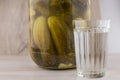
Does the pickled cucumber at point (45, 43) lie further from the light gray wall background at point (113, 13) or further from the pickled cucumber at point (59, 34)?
the light gray wall background at point (113, 13)

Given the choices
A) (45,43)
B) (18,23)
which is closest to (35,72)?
(45,43)

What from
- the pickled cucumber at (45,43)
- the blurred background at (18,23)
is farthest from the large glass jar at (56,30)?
the blurred background at (18,23)

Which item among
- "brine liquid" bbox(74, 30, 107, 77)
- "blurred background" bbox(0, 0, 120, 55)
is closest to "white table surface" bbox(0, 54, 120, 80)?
"brine liquid" bbox(74, 30, 107, 77)

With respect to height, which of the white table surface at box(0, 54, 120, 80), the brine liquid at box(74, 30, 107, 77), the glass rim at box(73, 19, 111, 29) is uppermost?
the glass rim at box(73, 19, 111, 29)

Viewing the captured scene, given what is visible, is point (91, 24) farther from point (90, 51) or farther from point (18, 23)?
point (18, 23)

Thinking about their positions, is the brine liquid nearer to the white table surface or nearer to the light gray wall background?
the white table surface

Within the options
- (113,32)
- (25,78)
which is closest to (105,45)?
(25,78)
